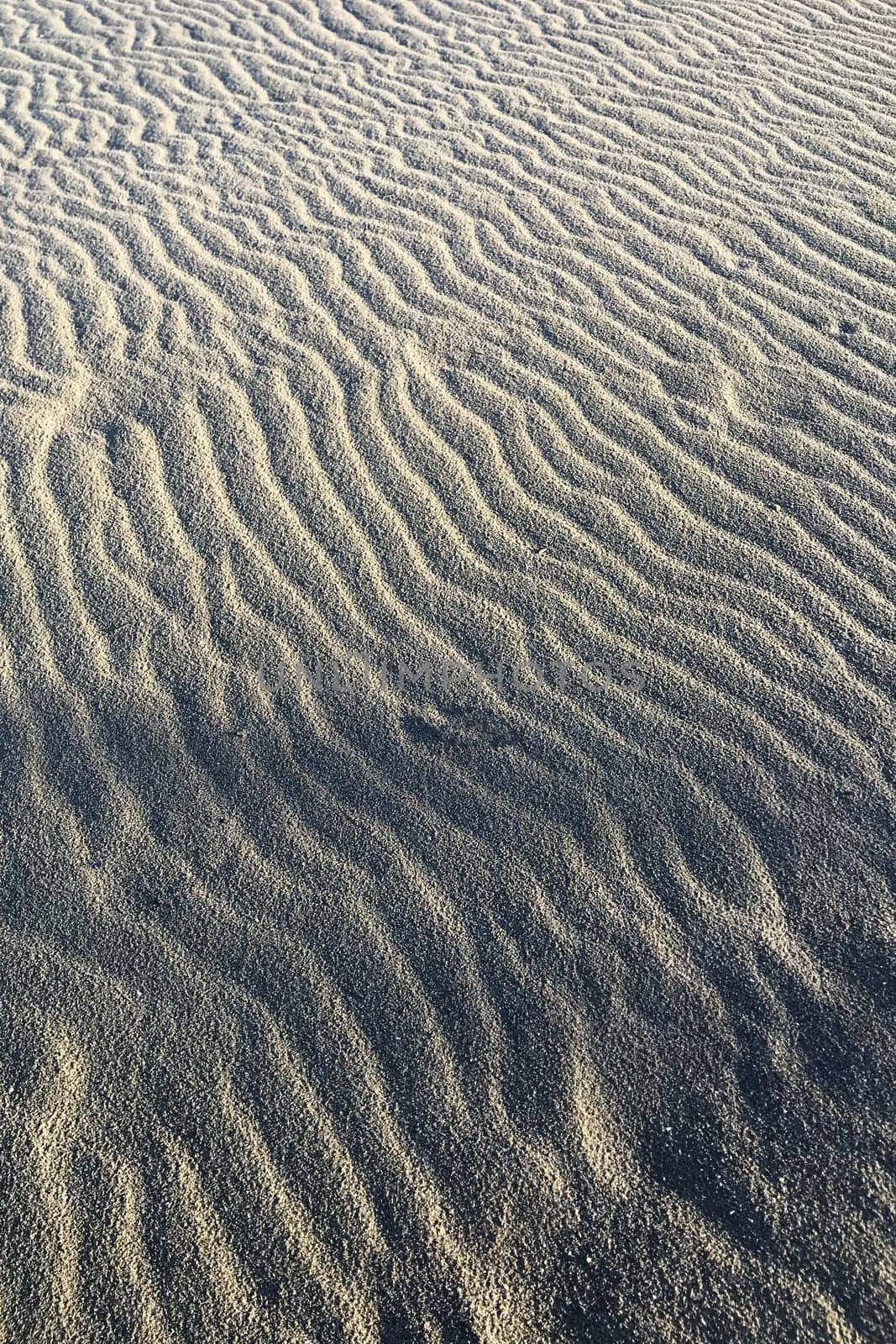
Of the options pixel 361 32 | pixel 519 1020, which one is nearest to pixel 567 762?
pixel 519 1020

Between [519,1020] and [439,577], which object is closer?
[519,1020]

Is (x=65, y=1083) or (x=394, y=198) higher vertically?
(x=394, y=198)

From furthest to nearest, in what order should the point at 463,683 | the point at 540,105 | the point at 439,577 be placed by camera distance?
Answer: the point at 540,105 < the point at 439,577 < the point at 463,683

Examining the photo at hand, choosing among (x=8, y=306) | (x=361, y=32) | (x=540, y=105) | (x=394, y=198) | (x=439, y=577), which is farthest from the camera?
(x=361, y=32)

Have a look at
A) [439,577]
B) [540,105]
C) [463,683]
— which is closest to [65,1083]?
[463,683]

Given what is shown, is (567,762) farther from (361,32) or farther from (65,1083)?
(361,32)

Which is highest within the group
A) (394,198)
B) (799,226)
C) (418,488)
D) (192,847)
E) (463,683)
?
(799,226)

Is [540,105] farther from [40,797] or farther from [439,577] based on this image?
[40,797]
